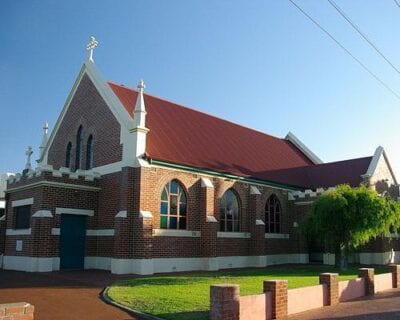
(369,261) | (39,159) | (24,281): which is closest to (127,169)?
(24,281)

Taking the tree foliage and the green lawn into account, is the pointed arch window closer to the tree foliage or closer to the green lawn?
the green lawn

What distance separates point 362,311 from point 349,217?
10.3 meters

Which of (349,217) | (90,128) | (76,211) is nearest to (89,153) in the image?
(90,128)

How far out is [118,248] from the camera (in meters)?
20.9

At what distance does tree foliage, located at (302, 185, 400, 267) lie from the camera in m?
22.6

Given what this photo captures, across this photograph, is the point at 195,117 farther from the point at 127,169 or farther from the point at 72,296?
the point at 72,296

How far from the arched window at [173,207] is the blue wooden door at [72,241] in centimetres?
399

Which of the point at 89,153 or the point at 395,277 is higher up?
the point at 89,153

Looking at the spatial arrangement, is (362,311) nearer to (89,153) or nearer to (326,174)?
(89,153)

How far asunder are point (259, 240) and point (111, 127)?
10.7 meters

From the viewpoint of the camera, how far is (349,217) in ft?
74.2

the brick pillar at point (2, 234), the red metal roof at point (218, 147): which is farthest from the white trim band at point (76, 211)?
the brick pillar at point (2, 234)

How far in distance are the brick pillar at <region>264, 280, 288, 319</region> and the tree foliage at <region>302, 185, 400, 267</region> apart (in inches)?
468

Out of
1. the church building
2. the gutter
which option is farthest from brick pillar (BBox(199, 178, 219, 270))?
the gutter
